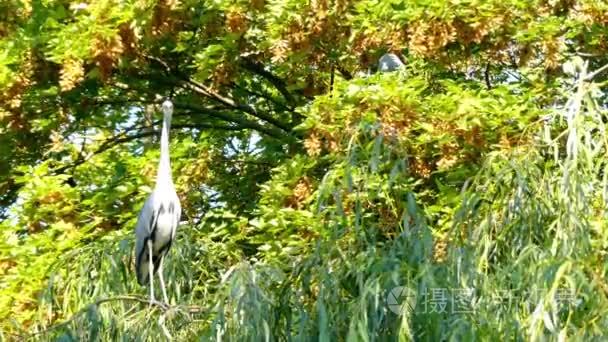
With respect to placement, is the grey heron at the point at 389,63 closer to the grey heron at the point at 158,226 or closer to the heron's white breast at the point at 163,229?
the grey heron at the point at 158,226

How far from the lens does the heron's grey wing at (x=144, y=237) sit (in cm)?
545

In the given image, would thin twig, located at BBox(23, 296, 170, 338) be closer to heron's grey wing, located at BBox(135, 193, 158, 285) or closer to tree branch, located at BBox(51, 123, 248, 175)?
heron's grey wing, located at BBox(135, 193, 158, 285)

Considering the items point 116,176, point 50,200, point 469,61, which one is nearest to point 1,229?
point 50,200

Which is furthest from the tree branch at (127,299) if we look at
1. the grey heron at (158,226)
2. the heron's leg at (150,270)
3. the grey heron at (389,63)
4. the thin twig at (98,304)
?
the grey heron at (389,63)

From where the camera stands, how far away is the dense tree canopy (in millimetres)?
3914

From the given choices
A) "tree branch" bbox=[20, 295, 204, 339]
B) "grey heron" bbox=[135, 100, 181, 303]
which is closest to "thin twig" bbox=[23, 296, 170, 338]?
"tree branch" bbox=[20, 295, 204, 339]

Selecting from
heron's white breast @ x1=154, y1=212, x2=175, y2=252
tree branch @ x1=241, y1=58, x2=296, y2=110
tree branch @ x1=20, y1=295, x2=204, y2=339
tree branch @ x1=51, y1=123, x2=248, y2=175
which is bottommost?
tree branch @ x1=20, y1=295, x2=204, y2=339

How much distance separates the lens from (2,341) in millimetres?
4406

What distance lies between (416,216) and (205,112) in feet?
16.6

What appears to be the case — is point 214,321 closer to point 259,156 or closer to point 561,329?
point 561,329

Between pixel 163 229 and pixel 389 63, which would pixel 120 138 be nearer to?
pixel 389 63

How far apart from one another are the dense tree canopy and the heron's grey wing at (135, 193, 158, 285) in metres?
0.08

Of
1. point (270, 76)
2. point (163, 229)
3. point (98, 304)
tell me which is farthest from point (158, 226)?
point (270, 76)

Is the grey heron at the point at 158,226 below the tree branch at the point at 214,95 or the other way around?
below
